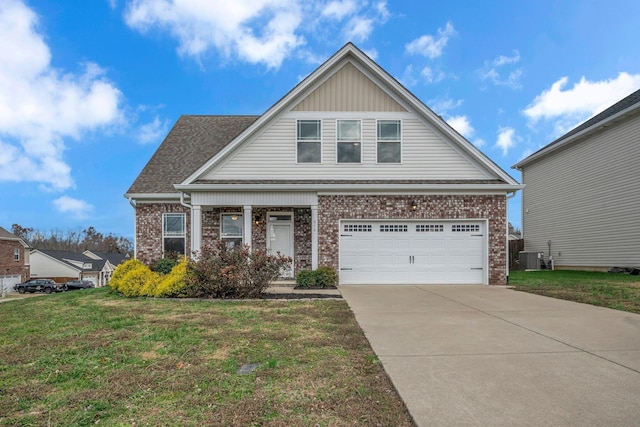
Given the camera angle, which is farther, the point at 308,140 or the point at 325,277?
the point at 308,140

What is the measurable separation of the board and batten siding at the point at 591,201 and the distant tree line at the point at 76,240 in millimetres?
65569

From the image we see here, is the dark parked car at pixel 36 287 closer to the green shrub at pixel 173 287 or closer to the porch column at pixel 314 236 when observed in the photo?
the green shrub at pixel 173 287

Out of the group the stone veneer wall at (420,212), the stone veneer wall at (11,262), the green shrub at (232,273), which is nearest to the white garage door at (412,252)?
the stone veneer wall at (420,212)

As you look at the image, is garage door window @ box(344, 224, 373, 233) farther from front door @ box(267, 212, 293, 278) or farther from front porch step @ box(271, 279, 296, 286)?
front porch step @ box(271, 279, 296, 286)

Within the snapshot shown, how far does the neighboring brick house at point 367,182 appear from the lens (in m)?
11.5

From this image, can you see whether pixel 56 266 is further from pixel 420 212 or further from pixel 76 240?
pixel 420 212

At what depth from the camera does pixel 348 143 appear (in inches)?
474

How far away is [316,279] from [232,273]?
293 centimetres

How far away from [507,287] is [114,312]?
1059 cm

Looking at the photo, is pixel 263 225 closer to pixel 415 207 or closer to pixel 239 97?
pixel 415 207

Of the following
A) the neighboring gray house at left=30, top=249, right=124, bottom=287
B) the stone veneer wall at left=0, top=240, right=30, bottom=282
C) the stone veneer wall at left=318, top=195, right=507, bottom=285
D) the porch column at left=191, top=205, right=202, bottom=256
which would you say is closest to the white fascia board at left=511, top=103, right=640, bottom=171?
the stone veneer wall at left=318, top=195, right=507, bottom=285

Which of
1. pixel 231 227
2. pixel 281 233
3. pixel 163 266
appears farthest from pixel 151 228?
pixel 281 233

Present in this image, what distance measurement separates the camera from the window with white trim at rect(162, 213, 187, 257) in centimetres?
1317

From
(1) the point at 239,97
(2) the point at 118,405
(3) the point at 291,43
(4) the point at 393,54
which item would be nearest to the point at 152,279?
(2) the point at 118,405
